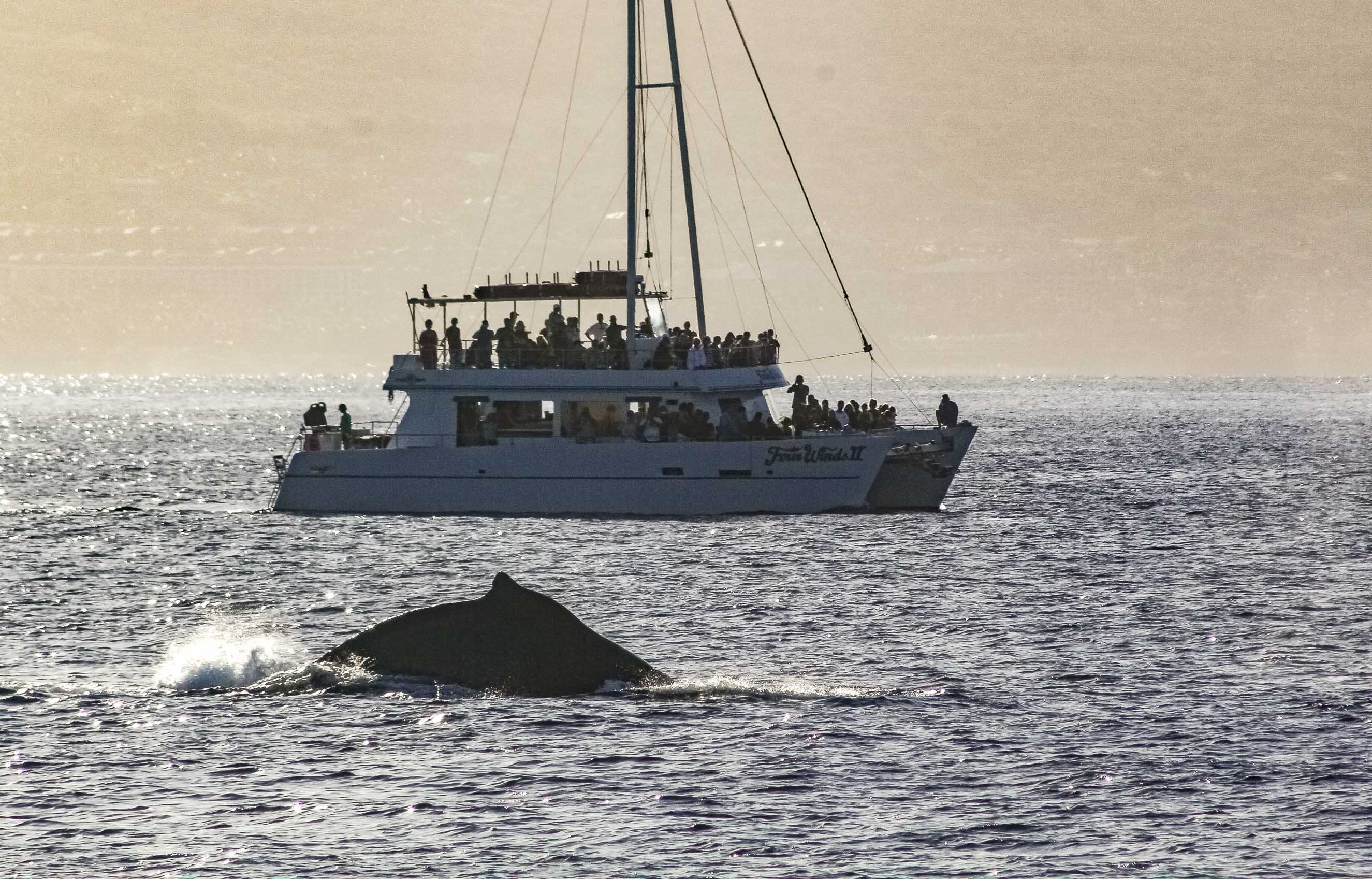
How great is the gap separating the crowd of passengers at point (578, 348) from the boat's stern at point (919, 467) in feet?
15.0

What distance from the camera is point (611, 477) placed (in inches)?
1946

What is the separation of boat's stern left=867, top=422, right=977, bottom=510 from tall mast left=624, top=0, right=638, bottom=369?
7.97 meters

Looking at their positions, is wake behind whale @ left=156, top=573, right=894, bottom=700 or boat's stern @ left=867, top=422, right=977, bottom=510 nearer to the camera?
wake behind whale @ left=156, top=573, right=894, bottom=700

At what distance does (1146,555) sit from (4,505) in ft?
137

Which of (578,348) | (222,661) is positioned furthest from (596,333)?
(222,661)

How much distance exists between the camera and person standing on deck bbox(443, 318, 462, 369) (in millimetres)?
51094

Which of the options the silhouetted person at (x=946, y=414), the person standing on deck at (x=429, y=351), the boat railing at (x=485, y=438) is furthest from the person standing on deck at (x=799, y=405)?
the person standing on deck at (x=429, y=351)

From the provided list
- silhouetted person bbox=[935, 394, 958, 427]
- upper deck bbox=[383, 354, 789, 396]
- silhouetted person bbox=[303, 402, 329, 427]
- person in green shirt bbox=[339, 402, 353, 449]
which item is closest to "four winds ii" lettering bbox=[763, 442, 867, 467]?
upper deck bbox=[383, 354, 789, 396]

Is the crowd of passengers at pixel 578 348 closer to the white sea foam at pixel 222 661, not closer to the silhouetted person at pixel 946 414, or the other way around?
the silhouetted person at pixel 946 414

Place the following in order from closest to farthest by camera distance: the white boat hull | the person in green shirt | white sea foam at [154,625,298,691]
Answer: white sea foam at [154,625,298,691] < the white boat hull < the person in green shirt

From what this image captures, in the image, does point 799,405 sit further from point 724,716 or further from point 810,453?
point 724,716

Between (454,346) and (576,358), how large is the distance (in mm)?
3820

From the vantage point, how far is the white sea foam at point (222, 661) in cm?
2600

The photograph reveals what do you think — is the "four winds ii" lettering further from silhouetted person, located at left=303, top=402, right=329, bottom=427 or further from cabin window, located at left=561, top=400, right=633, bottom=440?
silhouetted person, located at left=303, top=402, right=329, bottom=427
